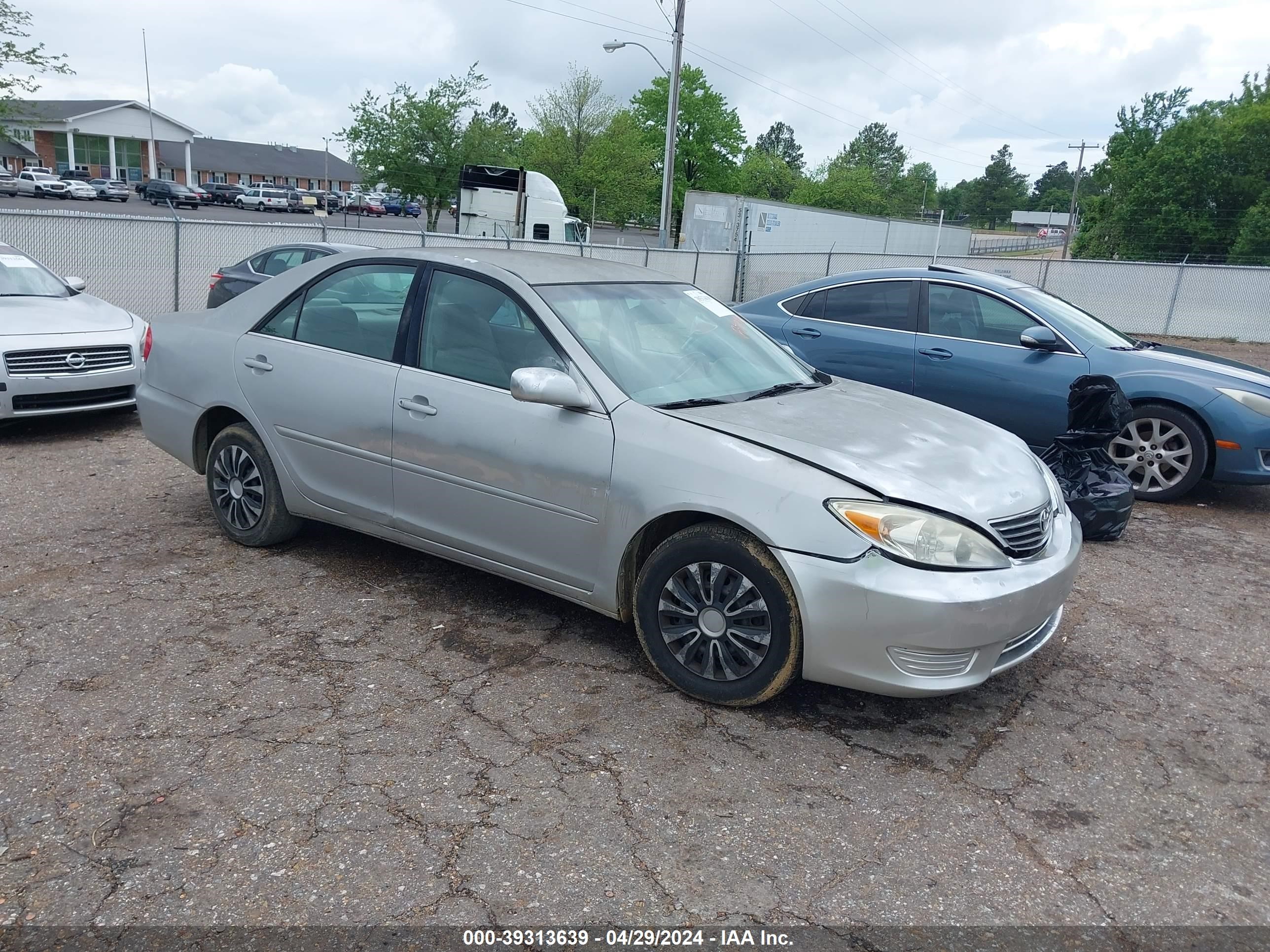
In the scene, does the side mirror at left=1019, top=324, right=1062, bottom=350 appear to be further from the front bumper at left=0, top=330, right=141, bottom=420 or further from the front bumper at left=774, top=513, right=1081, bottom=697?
the front bumper at left=0, top=330, right=141, bottom=420

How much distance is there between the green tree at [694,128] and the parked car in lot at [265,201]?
81.8 ft

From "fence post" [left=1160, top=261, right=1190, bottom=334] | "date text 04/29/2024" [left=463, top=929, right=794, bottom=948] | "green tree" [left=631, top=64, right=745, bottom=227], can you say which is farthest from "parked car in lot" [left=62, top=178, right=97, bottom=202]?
"date text 04/29/2024" [left=463, top=929, right=794, bottom=948]

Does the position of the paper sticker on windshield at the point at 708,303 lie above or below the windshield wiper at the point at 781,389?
A: above

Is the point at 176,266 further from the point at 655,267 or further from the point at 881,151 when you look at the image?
the point at 881,151

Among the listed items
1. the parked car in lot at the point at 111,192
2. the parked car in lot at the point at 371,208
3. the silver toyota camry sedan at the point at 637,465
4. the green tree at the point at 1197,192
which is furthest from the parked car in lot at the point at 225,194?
the silver toyota camry sedan at the point at 637,465

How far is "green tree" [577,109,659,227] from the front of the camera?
58469 millimetres

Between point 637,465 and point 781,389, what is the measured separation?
106 centimetres

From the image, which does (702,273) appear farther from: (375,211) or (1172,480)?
(375,211)

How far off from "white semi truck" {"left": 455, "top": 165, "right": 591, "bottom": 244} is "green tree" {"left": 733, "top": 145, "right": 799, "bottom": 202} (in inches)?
2583

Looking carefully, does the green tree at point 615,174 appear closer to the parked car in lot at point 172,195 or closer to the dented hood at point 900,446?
the parked car in lot at point 172,195

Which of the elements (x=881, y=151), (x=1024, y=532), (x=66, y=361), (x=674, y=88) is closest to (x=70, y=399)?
(x=66, y=361)

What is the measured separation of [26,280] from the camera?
27.4 ft

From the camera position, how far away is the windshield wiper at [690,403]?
12.7ft

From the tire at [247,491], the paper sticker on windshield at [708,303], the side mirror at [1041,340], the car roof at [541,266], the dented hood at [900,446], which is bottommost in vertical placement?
the tire at [247,491]
